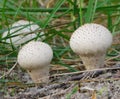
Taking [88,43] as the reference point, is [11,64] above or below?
below

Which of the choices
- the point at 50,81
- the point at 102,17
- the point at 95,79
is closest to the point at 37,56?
the point at 50,81

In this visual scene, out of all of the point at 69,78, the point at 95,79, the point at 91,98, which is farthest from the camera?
the point at 69,78

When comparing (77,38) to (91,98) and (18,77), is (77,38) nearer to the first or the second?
(91,98)

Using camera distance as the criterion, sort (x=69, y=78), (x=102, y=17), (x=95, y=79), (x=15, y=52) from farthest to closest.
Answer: (x=102, y=17) < (x=15, y=52) < (x=69, y=78) < (x=95, y=79)

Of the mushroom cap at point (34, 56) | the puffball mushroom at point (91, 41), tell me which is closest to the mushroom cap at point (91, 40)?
the puffball mushroom at point (91, 41)

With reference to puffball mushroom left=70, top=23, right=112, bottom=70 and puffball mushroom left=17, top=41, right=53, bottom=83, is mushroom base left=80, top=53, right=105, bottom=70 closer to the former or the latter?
puffball mushroom left=70, top=23, right=112, bottom=70

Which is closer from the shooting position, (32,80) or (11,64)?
(32,80)

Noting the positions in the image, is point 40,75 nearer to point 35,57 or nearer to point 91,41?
point 35,57
